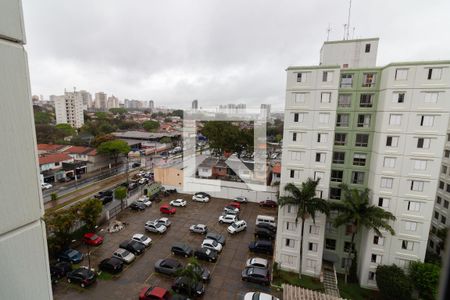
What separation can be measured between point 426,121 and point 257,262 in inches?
553

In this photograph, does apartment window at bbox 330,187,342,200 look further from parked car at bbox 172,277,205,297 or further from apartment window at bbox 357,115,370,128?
parked car at bbox 172,277,205,297

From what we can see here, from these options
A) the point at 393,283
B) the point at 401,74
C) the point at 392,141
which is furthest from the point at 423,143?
the point at 393,283

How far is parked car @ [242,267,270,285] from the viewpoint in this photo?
15.0 m

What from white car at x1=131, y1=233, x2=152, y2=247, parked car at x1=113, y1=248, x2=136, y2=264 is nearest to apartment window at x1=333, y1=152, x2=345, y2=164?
white car at x1=131, y1=233, x2=152, y2=247

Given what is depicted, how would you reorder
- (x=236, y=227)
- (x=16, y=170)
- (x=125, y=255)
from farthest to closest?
1. (x=236, y=227)
2. (x=125, y=255)
3. (x=16, y=170)

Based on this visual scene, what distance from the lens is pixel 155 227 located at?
67.8ft

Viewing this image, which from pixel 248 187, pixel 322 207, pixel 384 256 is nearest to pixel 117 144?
pixel 248 187

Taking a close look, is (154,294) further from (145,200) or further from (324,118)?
(145,200)

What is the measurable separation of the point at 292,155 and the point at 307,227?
5283 millimetres

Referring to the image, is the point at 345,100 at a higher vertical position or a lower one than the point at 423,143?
higher

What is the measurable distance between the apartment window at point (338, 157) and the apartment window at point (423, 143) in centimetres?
434

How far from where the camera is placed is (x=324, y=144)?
15547 mm

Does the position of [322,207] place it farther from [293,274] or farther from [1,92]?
[1,92]

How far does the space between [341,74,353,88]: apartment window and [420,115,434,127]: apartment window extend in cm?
472
